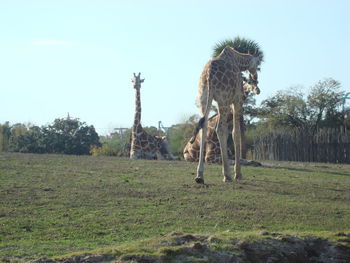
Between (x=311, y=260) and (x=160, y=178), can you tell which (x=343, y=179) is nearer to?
(x=160, y=178)

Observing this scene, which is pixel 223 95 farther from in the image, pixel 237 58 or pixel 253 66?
pixel 253 66

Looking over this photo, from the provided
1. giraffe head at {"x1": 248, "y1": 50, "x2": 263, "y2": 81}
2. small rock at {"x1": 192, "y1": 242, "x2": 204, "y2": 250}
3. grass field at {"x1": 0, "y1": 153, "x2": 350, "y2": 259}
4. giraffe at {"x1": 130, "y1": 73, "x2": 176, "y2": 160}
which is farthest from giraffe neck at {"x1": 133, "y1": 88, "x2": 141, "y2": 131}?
small rock at {"x1": 192, "y1": 242, "x2": 204, "y2": 250}

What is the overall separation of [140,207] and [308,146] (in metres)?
19.2

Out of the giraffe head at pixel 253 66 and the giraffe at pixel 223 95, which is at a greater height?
the giraffe head at pixel 253 66

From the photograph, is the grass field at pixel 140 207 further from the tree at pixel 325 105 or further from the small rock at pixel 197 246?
the tree at pixel 325 105

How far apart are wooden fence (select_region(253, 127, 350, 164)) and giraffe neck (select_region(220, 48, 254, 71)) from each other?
42.3 feet

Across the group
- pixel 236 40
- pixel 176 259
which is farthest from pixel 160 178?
pixel 236 40

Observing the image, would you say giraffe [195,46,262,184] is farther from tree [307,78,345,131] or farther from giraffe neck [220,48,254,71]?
tree [307,78,345,131]

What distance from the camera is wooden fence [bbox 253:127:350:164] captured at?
1072 inches

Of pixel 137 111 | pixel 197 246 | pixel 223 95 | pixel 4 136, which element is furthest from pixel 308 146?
A: pixel 197 246

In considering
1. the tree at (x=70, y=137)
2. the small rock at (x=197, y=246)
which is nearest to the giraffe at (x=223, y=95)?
the small rock at (x=197, y=246)

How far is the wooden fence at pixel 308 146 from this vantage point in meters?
27.2

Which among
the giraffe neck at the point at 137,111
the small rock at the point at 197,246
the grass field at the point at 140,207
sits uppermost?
the giraffe neck at the point at 137,111

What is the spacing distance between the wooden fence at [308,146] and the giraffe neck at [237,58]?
12.9 m
